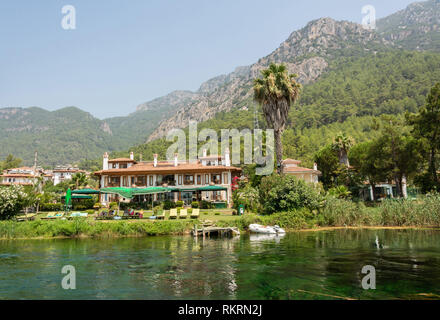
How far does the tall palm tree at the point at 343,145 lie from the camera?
50.4 metres

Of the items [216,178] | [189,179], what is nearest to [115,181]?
[189,179]

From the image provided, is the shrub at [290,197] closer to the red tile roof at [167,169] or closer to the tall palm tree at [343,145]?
the red tile roof at [167,169]

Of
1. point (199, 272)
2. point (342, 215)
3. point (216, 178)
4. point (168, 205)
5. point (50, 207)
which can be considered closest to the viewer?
point (199, 272)

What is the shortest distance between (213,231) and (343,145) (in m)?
31.1

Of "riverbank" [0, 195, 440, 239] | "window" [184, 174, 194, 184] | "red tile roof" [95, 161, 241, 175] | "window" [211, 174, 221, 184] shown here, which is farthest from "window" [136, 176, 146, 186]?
"riverbank" [0, 195, 440, 239]

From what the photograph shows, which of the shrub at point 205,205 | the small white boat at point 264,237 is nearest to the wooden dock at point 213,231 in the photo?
the small white boat at point 264,237

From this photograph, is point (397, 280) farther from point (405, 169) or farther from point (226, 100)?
point (226, 100)

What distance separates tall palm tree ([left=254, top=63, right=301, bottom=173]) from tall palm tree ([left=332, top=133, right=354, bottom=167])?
19.7m

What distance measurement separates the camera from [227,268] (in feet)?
50.0

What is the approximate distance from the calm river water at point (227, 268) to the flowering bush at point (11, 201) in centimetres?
528

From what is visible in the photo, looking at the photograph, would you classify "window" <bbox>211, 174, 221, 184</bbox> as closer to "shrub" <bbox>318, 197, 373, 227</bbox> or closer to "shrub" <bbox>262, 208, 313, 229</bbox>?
"shrub" <bbox>262, 208, 313, 229</bbox>

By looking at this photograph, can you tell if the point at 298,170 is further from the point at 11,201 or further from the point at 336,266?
the point at 11,201

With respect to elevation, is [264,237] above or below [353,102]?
below

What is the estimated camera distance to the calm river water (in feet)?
37.0
